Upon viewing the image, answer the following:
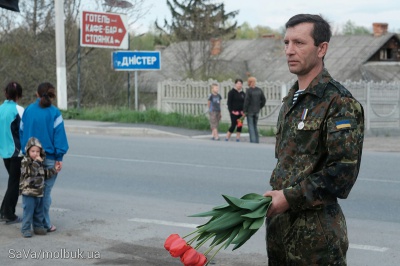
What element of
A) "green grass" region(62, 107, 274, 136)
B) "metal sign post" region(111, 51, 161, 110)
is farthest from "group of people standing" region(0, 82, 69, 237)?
"metal sign post" region(111, 51, 161, 110)

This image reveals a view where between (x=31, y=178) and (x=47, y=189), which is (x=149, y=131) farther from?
(x=31, y=178)

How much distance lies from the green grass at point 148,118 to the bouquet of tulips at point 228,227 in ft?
65.0

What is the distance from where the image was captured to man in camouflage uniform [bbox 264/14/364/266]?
3.38 metres

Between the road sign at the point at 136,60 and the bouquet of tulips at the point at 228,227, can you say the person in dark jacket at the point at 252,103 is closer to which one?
the road sign at the point at 136,60

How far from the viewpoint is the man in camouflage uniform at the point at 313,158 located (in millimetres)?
3385

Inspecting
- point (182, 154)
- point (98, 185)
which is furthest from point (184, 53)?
point (98, 185)

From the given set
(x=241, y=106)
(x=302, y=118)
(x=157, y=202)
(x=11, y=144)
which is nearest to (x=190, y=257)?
(x=302, y=118)

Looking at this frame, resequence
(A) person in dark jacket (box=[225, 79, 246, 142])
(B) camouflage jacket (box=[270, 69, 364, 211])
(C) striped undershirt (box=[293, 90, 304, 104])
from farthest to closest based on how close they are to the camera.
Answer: (A) person in dark jacket (box=[225, 79, 246, 142]) < (C) striped undershirt (box=[293, 90, 304, 104]) < (B) camouflage jacket (box=[270, 69, 364, 211])

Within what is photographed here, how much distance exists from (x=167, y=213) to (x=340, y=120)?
6427 mm

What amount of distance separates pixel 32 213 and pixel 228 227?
505 centimetres

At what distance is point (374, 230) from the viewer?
8.61 m

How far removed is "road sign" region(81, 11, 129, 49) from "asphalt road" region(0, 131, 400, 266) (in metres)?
10.8

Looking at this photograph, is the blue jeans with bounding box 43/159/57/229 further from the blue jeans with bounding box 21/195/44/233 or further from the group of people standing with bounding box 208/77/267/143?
the group of people standing with bounding box 208/77/267/143

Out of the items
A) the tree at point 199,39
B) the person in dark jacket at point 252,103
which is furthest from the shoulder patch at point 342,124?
the tree at point 199,39
